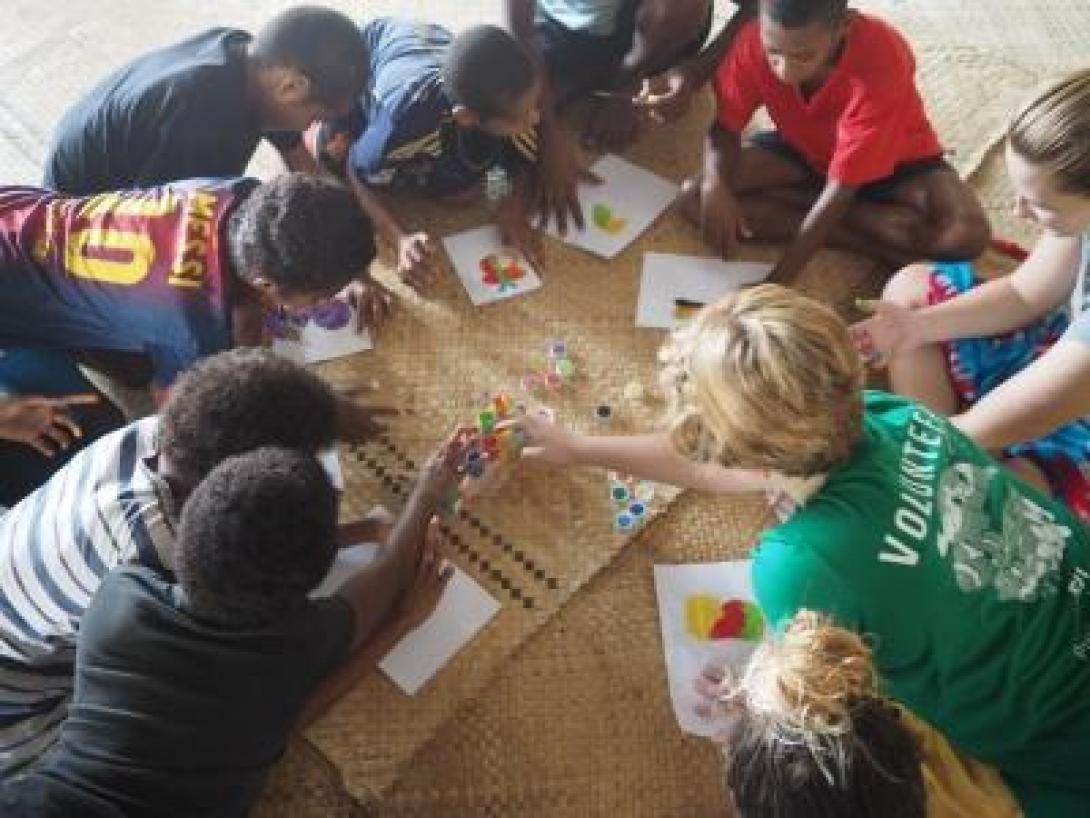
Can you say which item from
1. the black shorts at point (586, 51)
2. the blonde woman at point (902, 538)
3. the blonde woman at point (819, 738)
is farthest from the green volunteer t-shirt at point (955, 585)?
the black shorts at point (586, 51)

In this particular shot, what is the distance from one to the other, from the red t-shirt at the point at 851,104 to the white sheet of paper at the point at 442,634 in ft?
3.32

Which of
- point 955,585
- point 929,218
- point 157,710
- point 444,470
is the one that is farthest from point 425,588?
point 929,218

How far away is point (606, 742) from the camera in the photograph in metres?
1.56

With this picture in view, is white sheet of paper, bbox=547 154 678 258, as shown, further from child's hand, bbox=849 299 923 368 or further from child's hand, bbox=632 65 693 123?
child's hand, bbox=849 299 923 368

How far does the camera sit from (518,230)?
6.85ft

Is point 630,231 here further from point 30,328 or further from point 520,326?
point 30,328

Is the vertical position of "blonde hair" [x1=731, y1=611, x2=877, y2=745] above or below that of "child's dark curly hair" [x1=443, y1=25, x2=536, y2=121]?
below

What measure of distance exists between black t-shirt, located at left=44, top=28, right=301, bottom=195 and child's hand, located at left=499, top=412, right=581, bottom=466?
0.72m

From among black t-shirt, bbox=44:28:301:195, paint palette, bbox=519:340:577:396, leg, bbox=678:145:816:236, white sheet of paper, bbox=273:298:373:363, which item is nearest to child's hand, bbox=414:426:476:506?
paint palette, bbox=519:340:577:396

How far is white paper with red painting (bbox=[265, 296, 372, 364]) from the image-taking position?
1.92m

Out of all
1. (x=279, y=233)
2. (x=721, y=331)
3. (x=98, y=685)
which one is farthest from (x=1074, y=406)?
(x=98, y=685)

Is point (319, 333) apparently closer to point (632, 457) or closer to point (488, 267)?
point (488, 267)

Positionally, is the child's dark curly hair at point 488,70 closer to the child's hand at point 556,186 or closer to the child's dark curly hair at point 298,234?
the child's hand at point 556,186

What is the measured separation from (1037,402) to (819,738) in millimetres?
814
